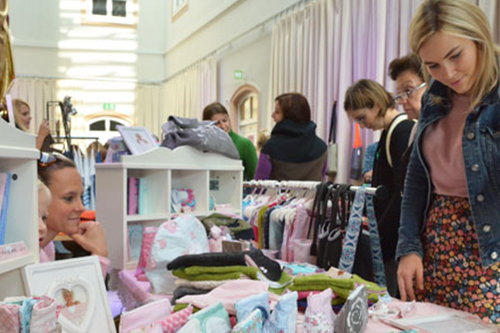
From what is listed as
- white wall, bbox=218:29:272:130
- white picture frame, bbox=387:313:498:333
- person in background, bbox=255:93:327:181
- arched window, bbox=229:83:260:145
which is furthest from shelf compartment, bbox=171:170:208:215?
arched window, bbox=229:83:260:145

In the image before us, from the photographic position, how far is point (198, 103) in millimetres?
8883

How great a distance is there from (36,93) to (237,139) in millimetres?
7943

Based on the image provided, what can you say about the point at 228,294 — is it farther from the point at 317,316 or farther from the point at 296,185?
the point at 296,185

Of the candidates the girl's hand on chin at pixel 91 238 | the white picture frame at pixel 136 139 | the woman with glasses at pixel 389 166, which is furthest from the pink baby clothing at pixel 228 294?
the white picture frame at pixel 136 139

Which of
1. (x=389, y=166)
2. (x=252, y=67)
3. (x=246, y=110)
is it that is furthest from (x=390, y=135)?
(x=246, y=110)

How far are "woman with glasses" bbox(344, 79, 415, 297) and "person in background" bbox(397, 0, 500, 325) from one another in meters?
0.49

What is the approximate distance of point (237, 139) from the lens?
3.73 meters

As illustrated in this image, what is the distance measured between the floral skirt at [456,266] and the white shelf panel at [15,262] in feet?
3.61

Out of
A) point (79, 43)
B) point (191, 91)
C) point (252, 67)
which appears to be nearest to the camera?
point (252, 67)

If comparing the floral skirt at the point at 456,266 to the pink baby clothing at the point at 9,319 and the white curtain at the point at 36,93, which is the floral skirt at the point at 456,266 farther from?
the white curtain at the point at 36,93

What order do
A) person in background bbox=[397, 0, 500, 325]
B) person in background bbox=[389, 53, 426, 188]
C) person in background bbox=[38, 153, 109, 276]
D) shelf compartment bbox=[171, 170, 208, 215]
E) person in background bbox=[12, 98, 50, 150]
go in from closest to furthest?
1. person in background bbox=[397, 0, 500, 325]
2. person in background bbox=[38, 153, 109, 276]
3. person in background bbox=[389, 53, 426, 188]
4. shelf compartment bbox=[171, 170, 208, 215]
5. person in background bbox=[12, 98, 50, 150]

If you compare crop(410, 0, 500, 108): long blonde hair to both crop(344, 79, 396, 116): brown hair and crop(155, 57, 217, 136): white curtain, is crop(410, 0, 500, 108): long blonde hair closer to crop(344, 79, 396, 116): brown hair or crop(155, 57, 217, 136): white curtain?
crop(344, 79, 396, 116): brown hair

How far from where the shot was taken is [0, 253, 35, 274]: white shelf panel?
1.04m

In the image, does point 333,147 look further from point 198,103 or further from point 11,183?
point 198,103
